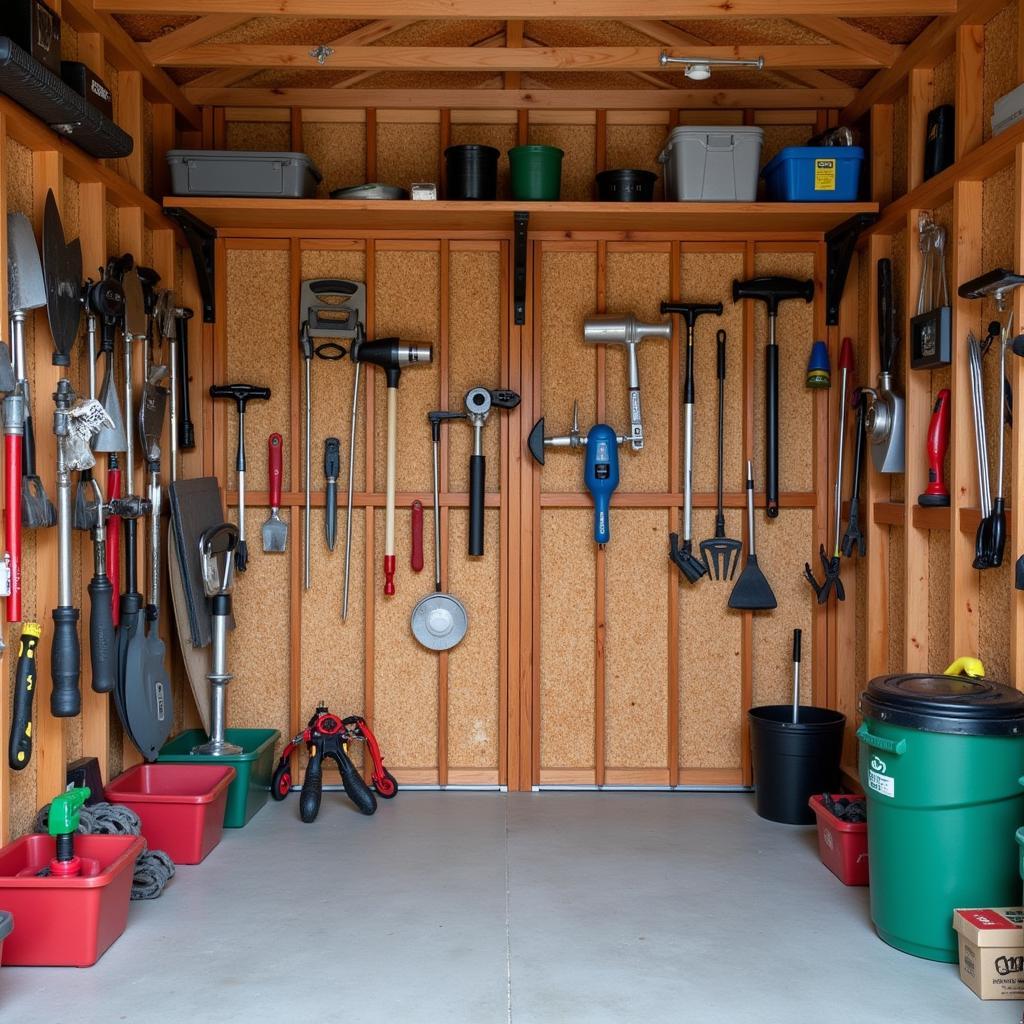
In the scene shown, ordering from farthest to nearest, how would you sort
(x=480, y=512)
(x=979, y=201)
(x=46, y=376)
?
(x=480, y=512), (x=979, y=201), (x=46, y=376)

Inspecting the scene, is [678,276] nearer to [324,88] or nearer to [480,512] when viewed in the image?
[480,512]

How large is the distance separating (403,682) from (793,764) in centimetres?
164

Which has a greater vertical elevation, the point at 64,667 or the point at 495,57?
the point at 495,57

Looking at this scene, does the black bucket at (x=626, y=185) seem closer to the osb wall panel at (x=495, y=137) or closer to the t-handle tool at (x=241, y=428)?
the osb wall panel at (x=495, y=137)

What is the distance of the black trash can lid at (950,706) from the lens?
2.75 m

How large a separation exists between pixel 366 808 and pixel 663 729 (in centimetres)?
133

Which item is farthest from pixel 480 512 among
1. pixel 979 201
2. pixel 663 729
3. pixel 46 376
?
pixel 979 201

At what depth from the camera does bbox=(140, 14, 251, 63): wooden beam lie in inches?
157

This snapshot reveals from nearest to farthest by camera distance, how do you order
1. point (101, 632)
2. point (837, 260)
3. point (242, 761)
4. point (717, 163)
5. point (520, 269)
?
point (101, 632) < point (242, 761) < point (717, 163) < point (520, 269) < point (837, 260)

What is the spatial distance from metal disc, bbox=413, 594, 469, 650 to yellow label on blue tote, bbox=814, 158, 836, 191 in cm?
223

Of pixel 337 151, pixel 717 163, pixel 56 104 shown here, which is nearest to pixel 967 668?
pixel 717 163

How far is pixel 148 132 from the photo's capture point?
14.3ft

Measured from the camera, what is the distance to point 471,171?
4281mm

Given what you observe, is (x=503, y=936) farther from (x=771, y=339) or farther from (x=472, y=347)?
(x=771, y=339)
